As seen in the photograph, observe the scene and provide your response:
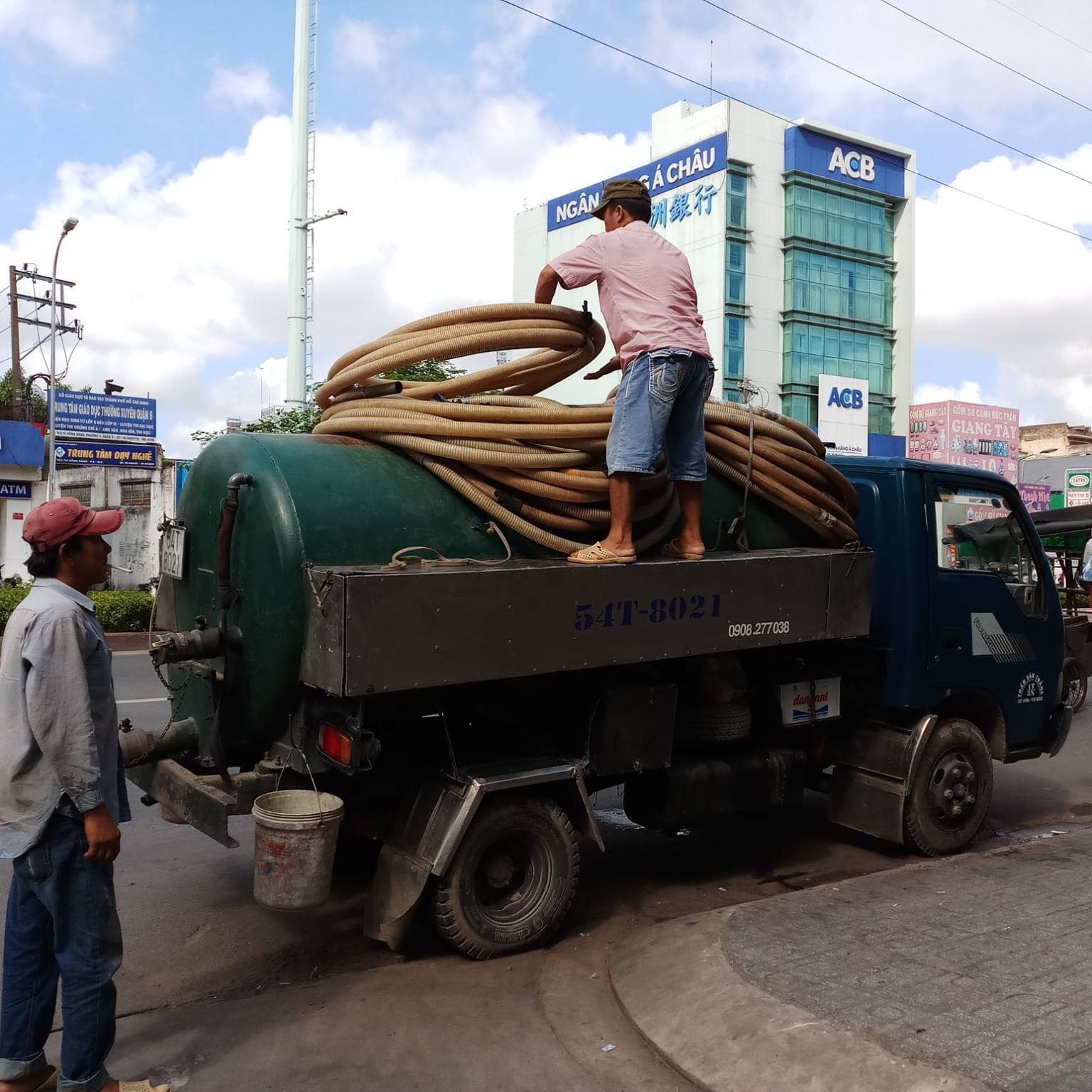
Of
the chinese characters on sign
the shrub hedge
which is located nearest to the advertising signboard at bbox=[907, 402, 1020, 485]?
the chinese characters on sign

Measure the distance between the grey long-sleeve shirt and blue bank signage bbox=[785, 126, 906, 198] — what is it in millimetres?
42300

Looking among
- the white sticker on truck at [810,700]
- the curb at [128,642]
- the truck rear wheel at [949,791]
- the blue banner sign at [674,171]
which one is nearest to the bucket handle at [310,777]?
the white sticker on truck at [810,700]

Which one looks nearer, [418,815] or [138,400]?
[418,815]

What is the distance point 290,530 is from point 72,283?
31.7 meters

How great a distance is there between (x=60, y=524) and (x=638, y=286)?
2.62 m

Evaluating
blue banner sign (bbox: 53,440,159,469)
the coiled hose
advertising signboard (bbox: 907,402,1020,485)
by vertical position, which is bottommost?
the coiled hose

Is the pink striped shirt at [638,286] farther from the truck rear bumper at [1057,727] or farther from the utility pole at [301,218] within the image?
the utility pole at [301,218]

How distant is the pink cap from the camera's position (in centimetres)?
297

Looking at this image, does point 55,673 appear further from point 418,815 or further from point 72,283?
point 72,283

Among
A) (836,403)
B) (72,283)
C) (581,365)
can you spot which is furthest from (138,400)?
(836,403)

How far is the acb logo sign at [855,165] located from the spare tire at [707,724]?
41.8m

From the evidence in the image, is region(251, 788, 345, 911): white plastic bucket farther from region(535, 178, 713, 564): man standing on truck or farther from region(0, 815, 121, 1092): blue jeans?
region(535, 178, 713, 564): man standing on truck

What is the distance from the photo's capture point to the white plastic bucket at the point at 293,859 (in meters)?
3.65

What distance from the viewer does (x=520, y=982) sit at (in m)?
3.96
